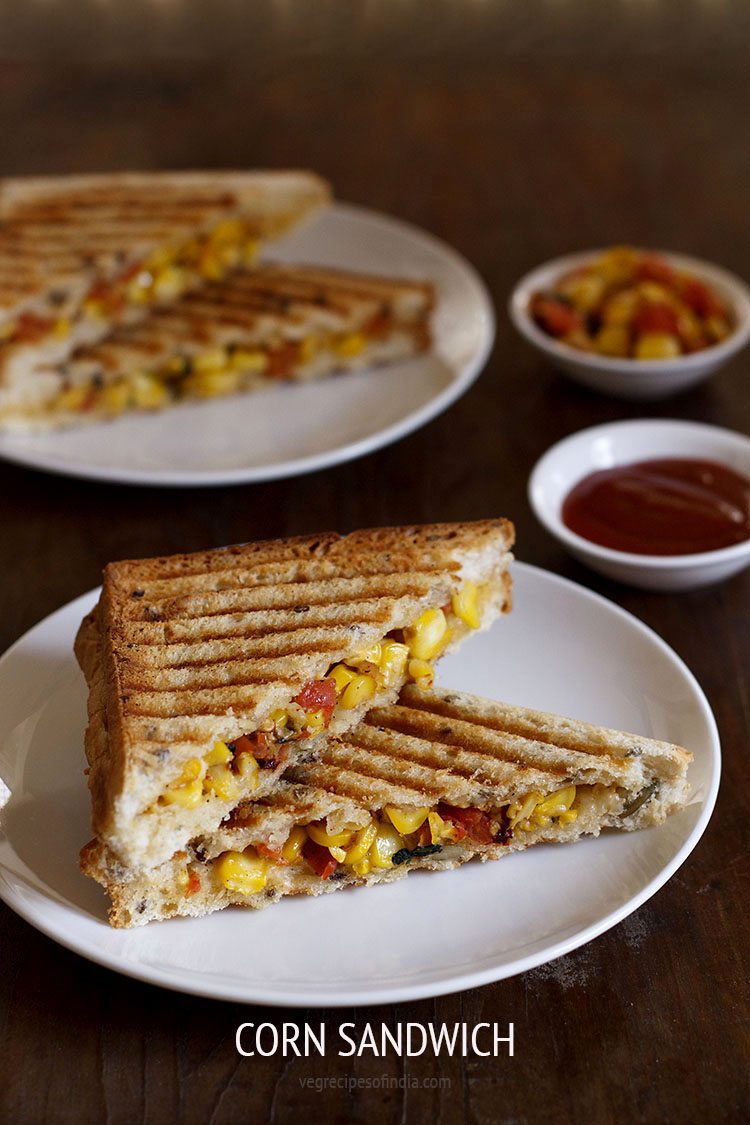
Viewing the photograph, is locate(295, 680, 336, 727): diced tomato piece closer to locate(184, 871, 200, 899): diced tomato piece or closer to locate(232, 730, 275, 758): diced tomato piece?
locate(232, 730, 275, 758): diced tomato piece

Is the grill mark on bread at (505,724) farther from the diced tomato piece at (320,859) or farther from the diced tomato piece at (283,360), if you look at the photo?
the diced tomato piece at (283,360)

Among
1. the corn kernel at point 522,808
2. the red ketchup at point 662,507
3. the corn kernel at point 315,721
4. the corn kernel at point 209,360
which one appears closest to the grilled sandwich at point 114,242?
the corn kernel at point 209,360

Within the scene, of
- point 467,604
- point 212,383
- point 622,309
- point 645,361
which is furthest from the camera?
point 212,383

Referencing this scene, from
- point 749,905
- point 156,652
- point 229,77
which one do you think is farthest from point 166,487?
point 229,77

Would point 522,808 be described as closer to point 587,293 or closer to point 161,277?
point 587,293

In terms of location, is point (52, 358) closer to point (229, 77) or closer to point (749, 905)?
point (749, 905)

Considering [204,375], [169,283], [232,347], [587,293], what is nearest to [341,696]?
[204,375]
